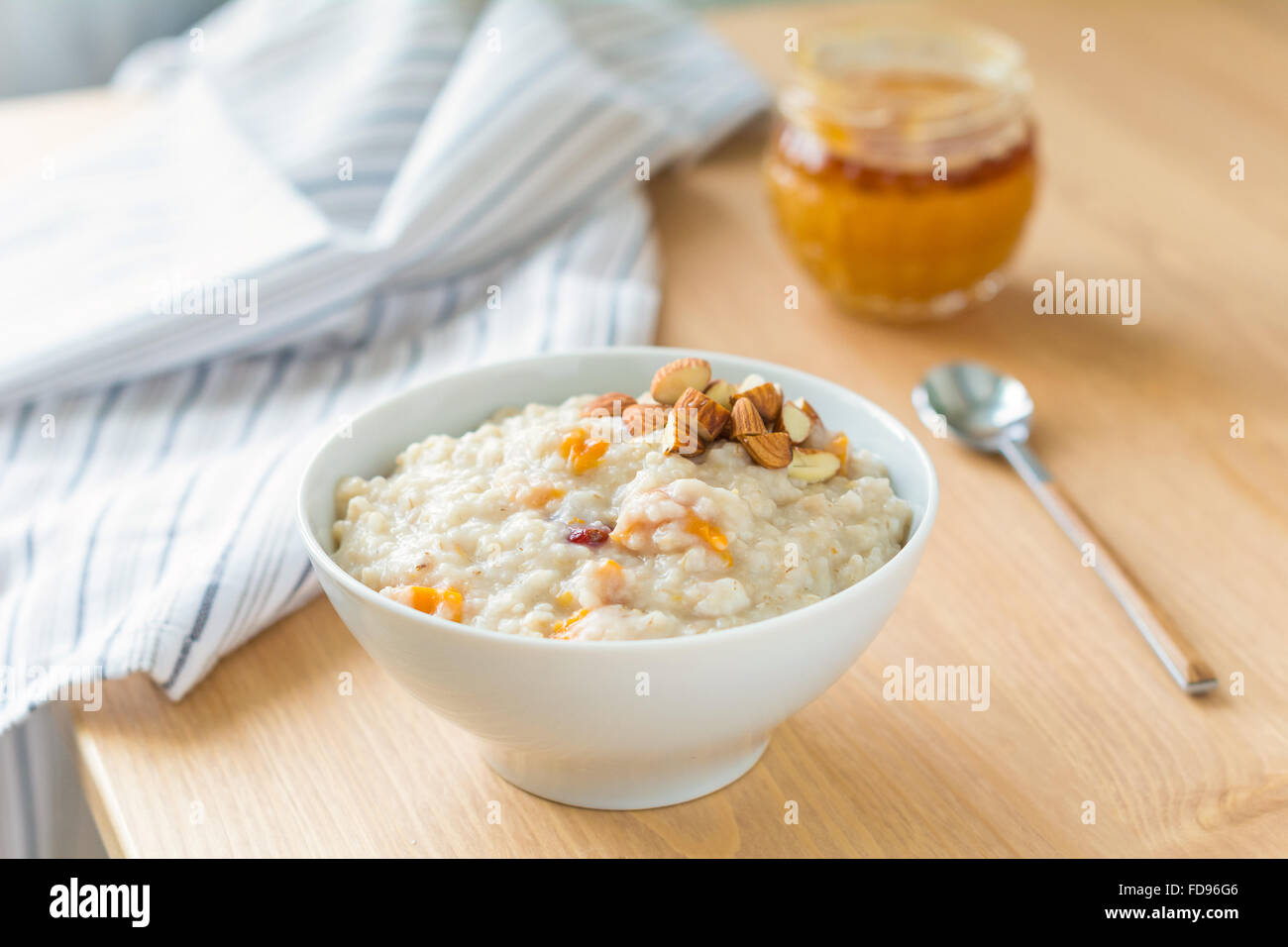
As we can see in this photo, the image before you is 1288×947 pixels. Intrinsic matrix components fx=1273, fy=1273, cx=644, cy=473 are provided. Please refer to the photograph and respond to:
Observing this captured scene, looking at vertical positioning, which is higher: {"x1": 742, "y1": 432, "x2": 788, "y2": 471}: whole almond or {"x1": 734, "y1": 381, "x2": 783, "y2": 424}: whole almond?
{"x1": 734, "y1": 381, "x2": 783, "y2": 424}: whole almond

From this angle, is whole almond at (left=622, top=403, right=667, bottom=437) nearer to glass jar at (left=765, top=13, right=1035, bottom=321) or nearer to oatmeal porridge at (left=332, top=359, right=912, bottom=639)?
oatmeal porridge at (left=332, top=359, right=912, bottom=639)

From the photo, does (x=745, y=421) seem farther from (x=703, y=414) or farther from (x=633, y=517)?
(x=633, y=517)

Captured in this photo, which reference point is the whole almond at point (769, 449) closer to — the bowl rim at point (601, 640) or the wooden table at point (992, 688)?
the bowl rim at point (601, 640)

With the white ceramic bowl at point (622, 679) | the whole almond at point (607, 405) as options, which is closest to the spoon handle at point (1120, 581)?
the white ceramic bowl at point (622, 679)

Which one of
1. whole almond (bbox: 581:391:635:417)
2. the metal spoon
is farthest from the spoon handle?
whole almond (bbox: 581:391:635:417)

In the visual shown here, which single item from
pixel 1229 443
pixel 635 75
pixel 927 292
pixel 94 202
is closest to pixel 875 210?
pixel 927 292
